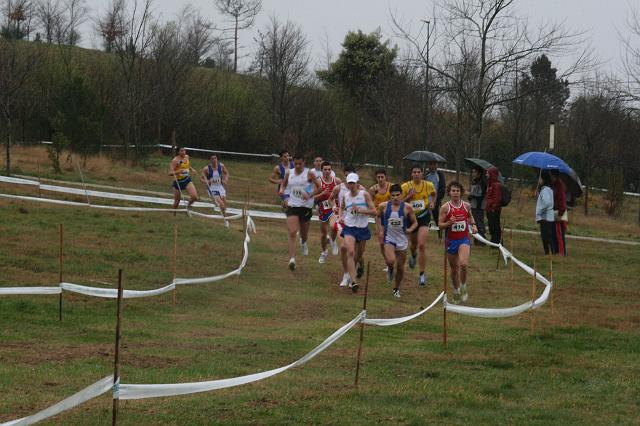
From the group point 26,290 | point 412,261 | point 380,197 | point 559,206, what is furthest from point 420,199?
point 26,290

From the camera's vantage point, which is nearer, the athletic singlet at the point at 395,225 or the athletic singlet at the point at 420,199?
the athletic singlet at the point at 395,225

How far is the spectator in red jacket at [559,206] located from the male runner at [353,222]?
7000 mm

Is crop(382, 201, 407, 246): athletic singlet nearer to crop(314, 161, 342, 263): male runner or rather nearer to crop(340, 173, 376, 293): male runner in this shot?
crop(340, 173, 376, 293): male runner

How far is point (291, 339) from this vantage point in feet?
40.7

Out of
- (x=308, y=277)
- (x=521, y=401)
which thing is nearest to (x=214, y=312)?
(x=308, y=277)

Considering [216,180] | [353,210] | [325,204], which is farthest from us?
[216,180]

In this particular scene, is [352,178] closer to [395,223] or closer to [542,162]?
[395,223]

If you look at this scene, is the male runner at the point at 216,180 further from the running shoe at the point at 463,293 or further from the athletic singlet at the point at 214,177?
the running shoe at the point at 463,293

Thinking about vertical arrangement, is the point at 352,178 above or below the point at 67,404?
above

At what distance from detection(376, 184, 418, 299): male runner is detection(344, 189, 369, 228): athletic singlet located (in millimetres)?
303

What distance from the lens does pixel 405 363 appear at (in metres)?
11.0

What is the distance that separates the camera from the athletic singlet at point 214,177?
24.8 metres

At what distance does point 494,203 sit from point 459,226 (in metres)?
7.20

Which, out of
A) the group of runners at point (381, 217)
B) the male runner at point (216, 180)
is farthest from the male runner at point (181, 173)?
the group of runners at point (381, 217)
